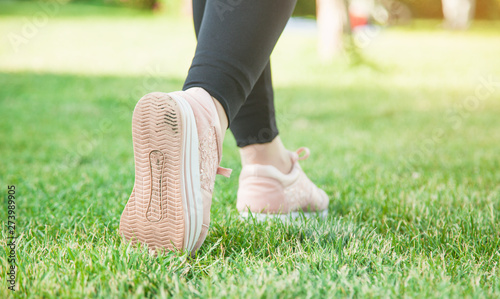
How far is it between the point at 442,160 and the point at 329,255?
5.83ft

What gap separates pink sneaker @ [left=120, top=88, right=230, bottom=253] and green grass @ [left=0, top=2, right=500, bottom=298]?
0.06 metres

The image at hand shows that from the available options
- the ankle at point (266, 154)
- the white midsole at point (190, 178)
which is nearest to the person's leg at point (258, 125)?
the ankle at point (266, 154)

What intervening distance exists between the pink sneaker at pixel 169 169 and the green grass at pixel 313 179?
59 millimetres

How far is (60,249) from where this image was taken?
1.10 m

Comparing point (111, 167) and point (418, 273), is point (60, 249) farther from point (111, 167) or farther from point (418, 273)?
point (111, 167)

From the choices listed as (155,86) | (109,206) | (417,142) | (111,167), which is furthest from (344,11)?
(109,206)

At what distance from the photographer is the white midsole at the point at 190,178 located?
3.40 ft

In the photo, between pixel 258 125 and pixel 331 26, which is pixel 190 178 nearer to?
pixel 258 125

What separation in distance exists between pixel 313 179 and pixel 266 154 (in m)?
0.72

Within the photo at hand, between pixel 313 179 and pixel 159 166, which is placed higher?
pixel 159 166

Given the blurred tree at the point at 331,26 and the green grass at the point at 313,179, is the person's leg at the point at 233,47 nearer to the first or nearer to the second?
the green grass at the point at 313,179

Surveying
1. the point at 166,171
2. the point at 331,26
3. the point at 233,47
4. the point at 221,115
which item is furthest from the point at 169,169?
the point at 331,26

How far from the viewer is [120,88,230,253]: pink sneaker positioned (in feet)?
3.35

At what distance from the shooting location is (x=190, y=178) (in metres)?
1.06
